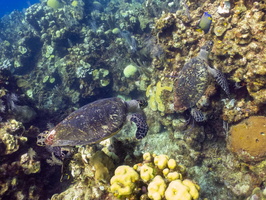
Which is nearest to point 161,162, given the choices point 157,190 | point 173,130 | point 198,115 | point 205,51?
point 157,190

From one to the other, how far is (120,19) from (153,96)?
359 inches

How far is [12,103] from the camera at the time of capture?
19.3 ft

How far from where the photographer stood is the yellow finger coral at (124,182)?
7.98 feet

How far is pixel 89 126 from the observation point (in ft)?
12.0

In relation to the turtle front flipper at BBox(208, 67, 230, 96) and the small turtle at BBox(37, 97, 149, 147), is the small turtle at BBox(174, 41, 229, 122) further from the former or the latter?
the small turtle at BBox(37, 97, 149, 147)

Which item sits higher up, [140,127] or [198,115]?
[140,127]

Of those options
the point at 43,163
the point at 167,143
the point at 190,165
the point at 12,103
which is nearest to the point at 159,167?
the point at 190,165

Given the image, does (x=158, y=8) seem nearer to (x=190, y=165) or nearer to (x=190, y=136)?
(x=190, y=136)

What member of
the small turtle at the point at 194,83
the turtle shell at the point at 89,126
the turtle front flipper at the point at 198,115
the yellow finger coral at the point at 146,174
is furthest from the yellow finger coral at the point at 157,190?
the turtle front flipper at the point at 198,115

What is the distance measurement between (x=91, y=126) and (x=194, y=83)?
2717mm

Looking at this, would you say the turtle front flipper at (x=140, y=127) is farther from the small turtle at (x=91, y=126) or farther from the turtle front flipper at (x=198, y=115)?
the turtle front flipper at (x=198, y=115)

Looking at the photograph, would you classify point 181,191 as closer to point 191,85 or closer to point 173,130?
point 191,85

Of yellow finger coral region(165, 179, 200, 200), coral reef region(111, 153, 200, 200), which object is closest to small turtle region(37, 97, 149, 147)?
coral reef region(111, 153, 200, 200)

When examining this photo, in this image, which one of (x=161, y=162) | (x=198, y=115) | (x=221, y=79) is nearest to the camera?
(x=161, y=162)
